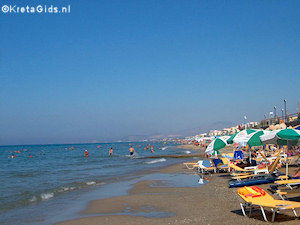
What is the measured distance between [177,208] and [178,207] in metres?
0.12

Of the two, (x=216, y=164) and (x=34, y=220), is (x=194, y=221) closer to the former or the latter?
(x=34, y=220)

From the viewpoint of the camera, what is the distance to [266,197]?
20.9 ft

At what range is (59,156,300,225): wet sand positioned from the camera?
6668 millimetres

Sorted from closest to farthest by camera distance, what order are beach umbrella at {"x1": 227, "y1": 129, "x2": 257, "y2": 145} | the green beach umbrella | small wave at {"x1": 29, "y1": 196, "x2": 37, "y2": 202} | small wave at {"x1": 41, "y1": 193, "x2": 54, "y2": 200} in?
the green beach umbrella → small wave at {"x1": 29, "y1": 196, "x2": 37, "y2": 202} → small wave at {"x1": 41, "y1": 193, "x2": 54, "y2": 200} → beach umbrella at {"x1": 227, "y1": 129, "x2": 257, "y2": 145}

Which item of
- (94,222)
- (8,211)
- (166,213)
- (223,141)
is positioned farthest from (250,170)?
(8,211)

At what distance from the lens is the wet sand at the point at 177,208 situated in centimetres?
667

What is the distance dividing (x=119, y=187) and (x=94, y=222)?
556cm

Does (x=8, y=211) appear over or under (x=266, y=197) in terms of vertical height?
under

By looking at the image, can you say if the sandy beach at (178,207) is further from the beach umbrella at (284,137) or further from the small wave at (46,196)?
the small wave at (46,196)

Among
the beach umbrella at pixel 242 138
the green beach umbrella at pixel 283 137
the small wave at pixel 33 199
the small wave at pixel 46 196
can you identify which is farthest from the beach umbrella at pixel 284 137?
the small wave at pixel 33 199

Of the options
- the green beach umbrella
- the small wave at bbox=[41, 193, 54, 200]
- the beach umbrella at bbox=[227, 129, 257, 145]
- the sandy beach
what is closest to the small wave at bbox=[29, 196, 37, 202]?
the small wave at bbox=[41, 193, 54, 200]

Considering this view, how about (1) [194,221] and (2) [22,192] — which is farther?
(2) [22,192]

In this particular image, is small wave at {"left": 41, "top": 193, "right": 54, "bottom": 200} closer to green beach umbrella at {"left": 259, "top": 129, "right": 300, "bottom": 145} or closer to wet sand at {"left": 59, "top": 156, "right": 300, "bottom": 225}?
wet sand at {"left": 59, "top": 156, "right": 300, "bottom": 225}

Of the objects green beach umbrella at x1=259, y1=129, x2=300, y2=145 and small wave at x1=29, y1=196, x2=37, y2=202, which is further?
small wave at x1=29, y1=196, x2=37, y2=202
